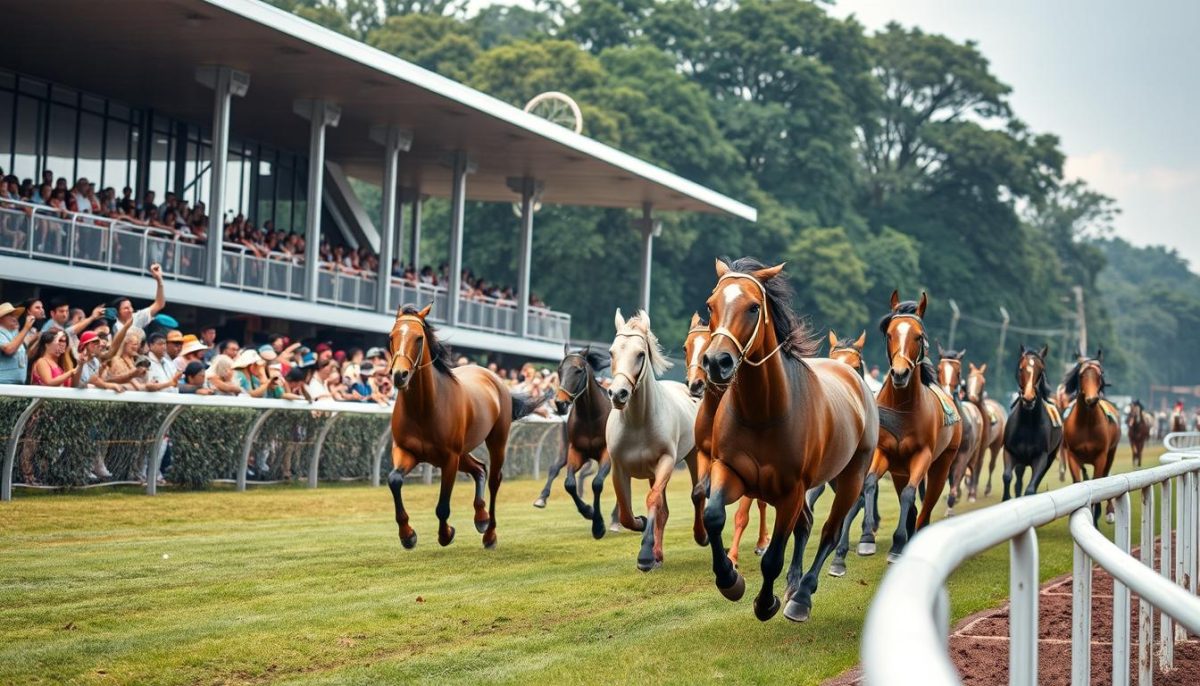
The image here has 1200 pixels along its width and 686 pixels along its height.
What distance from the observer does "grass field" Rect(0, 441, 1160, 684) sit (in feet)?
22.3

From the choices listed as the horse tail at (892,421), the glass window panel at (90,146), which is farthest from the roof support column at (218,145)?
the horse tail at (892,421)

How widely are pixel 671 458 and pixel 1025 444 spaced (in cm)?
634

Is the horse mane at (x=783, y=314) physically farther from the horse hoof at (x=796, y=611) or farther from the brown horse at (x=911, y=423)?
the brown horse at (x=911, y=423)

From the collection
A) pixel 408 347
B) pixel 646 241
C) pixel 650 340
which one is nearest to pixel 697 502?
pixel 650 340

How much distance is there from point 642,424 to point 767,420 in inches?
150

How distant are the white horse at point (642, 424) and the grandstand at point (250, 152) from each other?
12.3 metres

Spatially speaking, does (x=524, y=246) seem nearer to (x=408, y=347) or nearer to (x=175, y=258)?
(x=175, y=258)

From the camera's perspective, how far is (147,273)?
23.8 meters

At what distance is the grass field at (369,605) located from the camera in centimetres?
680

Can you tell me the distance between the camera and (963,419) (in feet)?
50.0

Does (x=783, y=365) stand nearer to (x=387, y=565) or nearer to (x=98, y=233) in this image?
(x=387, y=565)

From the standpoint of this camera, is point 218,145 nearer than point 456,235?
Yes

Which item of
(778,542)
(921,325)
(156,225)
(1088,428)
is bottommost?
(778,542)

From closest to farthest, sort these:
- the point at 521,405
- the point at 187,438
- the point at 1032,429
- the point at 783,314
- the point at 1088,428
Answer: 1. the point at 783,314
2. the point at 521,405
3. the point at 187,438
4. the point at 1032,429
5. the point at 1088,428
